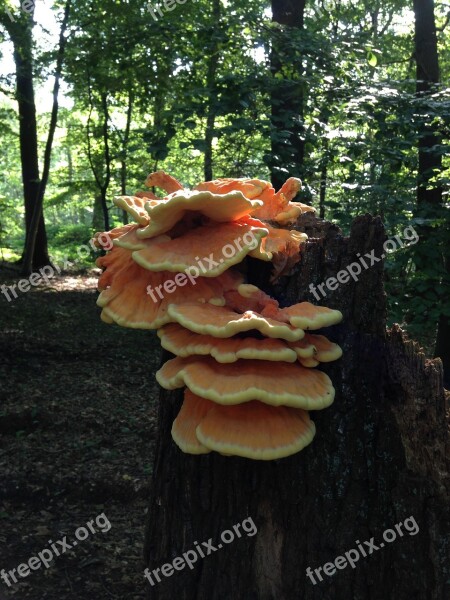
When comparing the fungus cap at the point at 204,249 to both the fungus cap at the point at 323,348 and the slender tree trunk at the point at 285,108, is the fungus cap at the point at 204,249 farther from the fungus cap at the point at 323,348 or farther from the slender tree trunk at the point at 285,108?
the slender tree trunk at the point at 285,108

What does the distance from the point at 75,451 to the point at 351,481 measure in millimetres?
3999

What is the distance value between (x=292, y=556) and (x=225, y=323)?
110cm

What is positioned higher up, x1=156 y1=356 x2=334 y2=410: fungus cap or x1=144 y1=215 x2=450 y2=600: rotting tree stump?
x1=156 y1=356 x2=334 y2=410: fungus cap

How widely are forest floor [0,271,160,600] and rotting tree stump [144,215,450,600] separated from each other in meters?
1.06

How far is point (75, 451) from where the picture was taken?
554cm

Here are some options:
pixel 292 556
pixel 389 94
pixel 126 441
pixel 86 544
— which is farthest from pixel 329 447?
pixel 389 94

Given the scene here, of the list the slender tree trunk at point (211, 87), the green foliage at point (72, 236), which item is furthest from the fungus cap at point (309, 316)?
the green foliage at point (72, 236)

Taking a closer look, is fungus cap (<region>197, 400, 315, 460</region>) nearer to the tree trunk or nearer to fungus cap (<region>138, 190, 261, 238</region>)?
fungus cap (<region>138, 190, 261, 238</region>)

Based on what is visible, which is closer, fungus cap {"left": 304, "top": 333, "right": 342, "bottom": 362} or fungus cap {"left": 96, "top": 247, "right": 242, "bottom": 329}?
fungus cap {"left": 304, "top": 333, "right": 342, "bottom": 362}

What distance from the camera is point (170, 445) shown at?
2.49 meters

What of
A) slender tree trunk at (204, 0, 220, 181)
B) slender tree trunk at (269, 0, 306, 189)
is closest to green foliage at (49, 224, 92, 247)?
slender tree trunk at (204, 0, 220, 181)

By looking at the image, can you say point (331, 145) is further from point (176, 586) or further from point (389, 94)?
point (176, 586)

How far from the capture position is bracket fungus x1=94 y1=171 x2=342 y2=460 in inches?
74.5

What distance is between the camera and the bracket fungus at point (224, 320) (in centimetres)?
189
